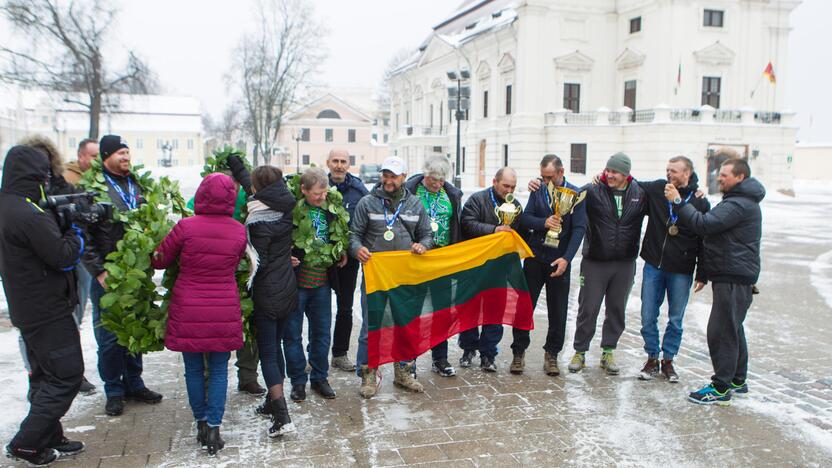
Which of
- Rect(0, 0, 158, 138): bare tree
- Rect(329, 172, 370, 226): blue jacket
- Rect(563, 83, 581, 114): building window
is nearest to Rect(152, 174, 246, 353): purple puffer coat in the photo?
Rect(329, 172, 370, 226): blue jacket

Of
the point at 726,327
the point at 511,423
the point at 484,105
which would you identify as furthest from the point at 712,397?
the point at 484,105

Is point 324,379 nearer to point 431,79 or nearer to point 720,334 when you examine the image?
point 720,334

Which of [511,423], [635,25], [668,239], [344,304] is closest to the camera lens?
[511,423]

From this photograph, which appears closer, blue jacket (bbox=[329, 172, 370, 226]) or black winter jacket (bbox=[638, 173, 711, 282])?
black winter jacket (bbox=[638, 173, 711, 282])

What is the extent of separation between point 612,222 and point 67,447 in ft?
16.7

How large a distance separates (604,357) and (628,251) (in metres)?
1.12

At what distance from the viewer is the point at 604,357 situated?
22.4 ft

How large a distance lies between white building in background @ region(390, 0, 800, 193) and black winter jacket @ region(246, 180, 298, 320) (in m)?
33.0

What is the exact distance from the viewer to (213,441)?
15.6 ft

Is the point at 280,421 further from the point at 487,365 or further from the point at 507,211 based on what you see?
the point at 507,211

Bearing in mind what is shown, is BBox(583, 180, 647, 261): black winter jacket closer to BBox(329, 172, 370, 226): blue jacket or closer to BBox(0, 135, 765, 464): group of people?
BBox(0, 135, 765, 464): group of people

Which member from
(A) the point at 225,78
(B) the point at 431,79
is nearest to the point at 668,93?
(B) the point at 431,79

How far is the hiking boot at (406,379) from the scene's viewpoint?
6.15 metres

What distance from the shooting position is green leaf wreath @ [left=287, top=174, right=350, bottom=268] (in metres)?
5.75
